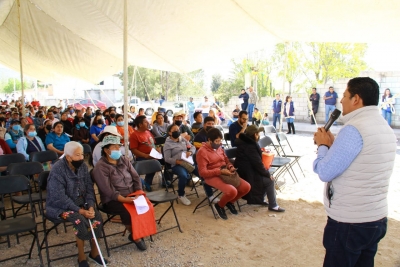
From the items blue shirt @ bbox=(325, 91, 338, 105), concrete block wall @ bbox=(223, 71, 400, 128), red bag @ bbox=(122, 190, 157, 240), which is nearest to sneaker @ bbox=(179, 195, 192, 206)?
red bag @ bbox=(122, 190, 157, 240)

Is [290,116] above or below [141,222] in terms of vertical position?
above

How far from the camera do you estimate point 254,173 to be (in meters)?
5.25

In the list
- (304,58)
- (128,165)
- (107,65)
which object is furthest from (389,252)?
(304,58)

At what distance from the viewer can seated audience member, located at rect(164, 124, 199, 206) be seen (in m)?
5.63

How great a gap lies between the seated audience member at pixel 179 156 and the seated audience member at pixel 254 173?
0.93 m

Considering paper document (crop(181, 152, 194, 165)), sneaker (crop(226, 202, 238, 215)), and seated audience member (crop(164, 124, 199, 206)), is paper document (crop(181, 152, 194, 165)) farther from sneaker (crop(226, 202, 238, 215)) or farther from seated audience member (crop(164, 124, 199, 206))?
sneaker (crop(226, 202, 238, 215))

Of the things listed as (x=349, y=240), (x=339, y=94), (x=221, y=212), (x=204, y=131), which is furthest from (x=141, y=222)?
(x=339, y=94)

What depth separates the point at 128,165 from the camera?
4332 millimetres

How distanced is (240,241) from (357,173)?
2.39m

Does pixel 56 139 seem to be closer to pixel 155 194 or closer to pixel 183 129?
pixel 183 129

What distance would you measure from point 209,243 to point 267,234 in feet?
2.50

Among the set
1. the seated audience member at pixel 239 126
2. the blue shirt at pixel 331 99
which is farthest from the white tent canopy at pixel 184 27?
the blue shirt at pixel 331 99

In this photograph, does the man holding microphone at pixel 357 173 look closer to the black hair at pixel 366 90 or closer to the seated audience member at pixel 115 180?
the black hair at pixel 366 90

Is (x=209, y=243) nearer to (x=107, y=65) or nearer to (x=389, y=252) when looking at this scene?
(x=389, y=252)
